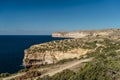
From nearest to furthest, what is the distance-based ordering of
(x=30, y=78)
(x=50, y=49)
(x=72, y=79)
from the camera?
(x=72, y=79) < (x=30, y=78) < (x=50, y=49)

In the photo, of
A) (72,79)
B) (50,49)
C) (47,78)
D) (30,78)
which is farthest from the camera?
(50,49)

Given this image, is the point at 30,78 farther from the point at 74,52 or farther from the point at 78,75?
the point at 74,52

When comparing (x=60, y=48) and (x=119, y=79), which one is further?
(x=60, y=48)

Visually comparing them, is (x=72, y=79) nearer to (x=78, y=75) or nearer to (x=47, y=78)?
(x=78, y=75)

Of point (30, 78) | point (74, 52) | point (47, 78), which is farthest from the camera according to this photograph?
point (74, 52)

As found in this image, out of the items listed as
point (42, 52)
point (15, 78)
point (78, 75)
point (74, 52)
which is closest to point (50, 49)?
point (42, 52)

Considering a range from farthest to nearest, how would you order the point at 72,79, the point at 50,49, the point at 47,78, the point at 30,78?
the point at 50,49 → the point at 30,78 → the point at 47,78 → the point at 72,79

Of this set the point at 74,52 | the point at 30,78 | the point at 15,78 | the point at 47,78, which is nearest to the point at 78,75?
the point at 47,78

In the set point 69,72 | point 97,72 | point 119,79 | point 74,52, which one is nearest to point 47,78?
point 69,72

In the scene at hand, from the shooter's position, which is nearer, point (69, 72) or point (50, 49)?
point (69, 72)
